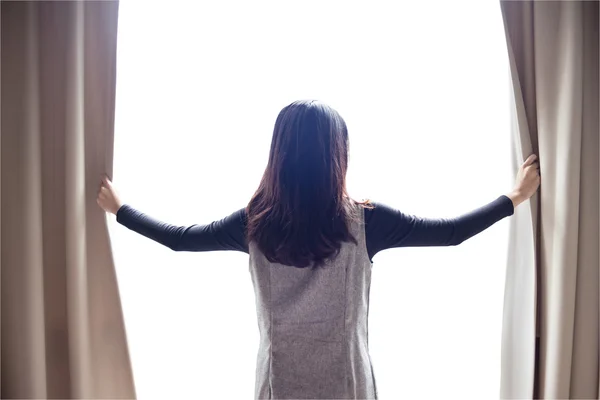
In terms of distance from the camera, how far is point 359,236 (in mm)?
1305

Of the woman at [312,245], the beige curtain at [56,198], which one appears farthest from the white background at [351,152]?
the woman at [312,245]

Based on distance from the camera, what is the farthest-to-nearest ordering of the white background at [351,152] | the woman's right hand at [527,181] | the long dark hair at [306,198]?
the white background at [351,152] < the woman's right hand at [527,181] < the long dark hair at [306,198]

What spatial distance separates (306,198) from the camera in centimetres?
129

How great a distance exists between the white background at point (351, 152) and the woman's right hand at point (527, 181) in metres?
0.11

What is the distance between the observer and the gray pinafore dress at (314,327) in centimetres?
132

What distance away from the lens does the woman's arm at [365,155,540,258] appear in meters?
1.32

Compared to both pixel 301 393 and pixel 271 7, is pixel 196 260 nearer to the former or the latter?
pixel 301 393

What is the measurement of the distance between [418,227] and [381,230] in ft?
0.32

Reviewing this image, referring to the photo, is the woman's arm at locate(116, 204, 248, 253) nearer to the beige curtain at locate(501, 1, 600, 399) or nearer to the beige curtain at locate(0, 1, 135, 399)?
the beige curtain at locate(0, 1, 135, 399)

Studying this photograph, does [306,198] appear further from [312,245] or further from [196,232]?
[196,232]

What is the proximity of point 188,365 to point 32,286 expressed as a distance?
1.77 ft

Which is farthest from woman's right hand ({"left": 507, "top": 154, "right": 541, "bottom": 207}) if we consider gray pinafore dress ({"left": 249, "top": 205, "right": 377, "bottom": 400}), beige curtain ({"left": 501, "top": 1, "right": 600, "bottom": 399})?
gray pinafore dress ({"left": 249, "top": 205, "right": 377, "bottom": 400})

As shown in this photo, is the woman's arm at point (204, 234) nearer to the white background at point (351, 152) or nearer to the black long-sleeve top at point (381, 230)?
the black long-sleeve top at point (381, 230)

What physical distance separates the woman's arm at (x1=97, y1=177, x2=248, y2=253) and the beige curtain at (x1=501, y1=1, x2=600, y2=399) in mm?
858
